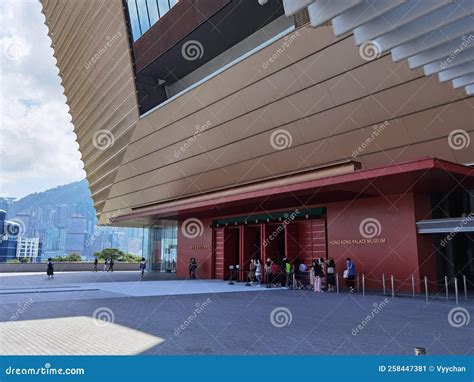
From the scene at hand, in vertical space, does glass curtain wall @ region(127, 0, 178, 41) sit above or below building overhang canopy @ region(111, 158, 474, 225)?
above

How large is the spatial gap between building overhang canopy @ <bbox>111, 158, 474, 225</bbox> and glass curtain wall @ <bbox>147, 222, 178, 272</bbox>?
1320cm

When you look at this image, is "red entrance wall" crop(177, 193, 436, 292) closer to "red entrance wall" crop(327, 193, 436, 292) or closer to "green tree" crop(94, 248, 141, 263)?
"red entrance wall" crop(327, 193, 436, 292)

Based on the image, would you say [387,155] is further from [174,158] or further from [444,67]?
[174,158]

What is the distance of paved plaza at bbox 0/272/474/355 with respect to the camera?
698cm

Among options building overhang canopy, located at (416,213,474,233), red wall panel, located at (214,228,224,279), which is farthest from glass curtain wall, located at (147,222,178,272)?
building overhang canopy, located at (416,213,474,233)

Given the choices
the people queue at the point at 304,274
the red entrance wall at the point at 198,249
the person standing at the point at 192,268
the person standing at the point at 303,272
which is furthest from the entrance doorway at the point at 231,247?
the person standing at the point at 303,272

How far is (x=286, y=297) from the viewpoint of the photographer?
1569 centimetres

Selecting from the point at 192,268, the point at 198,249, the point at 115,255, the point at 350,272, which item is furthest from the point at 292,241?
the point at 115,255

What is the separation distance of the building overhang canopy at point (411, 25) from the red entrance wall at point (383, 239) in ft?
33.9

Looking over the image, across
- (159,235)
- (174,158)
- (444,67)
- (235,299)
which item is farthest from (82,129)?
(444,67)

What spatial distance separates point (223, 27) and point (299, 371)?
2191cm

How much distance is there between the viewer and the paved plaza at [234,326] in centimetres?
698

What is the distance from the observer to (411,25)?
22.2 feet

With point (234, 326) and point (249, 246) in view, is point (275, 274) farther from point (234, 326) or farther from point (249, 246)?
point (234, 326)
